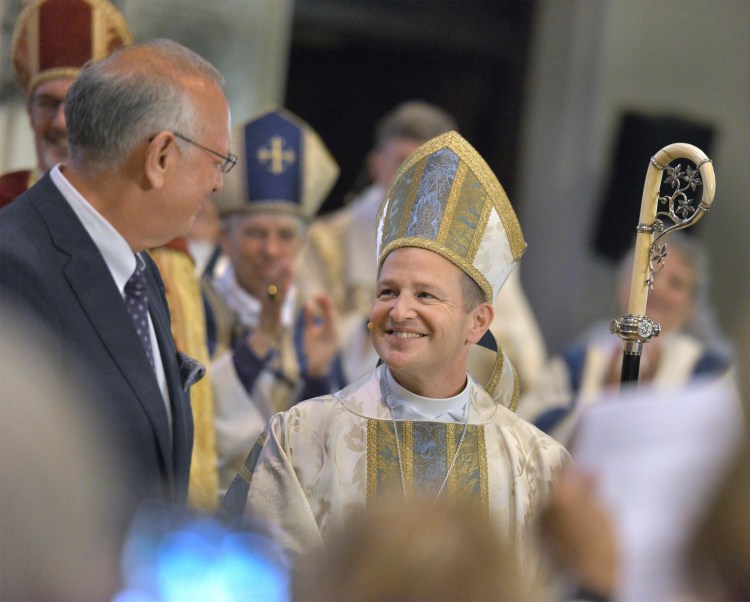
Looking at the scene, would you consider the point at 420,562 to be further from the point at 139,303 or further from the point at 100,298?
the point at 139,303

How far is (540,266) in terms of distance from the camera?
884 centimetres

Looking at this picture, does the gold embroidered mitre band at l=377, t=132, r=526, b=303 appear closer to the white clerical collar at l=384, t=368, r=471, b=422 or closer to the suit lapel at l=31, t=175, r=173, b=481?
the white clerical collar at l=384, t=368, r=471, b=422

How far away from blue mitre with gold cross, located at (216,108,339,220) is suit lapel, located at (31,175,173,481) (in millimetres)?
2000

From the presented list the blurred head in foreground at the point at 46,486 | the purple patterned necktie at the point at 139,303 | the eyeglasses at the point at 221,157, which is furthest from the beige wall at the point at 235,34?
the blurred head in foreground at the point at 46,486

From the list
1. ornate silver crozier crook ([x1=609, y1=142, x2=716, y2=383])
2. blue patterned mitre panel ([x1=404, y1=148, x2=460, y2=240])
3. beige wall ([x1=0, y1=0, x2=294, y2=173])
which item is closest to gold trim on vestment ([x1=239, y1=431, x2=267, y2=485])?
blue patterned mitre panel ([x1=404, y1=148, x2=460, y2=240])

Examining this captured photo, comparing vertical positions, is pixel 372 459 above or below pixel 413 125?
below

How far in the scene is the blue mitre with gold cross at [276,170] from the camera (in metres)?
5.05

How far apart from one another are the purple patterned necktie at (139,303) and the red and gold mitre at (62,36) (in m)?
1.02

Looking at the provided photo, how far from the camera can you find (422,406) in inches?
120

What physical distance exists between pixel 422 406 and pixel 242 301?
192 centimetres

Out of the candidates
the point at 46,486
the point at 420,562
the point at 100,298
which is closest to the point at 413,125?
the point at 100,298

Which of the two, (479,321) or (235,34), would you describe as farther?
(235,34)

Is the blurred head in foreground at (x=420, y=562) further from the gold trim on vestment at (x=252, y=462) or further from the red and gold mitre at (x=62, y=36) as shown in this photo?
the red and gold mitre at (x=62, y=36)

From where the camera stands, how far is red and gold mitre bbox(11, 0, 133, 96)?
3957mm
